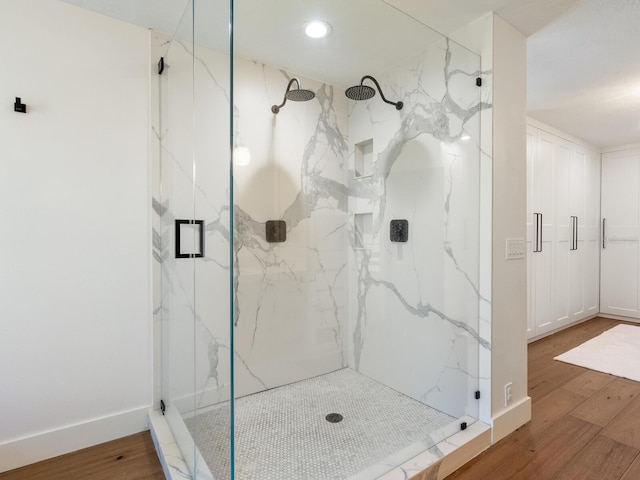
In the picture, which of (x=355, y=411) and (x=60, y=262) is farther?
(x=355, y=411)

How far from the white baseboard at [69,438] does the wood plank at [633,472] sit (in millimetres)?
2394

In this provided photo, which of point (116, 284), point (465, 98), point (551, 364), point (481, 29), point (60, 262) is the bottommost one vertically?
point (551, 364)

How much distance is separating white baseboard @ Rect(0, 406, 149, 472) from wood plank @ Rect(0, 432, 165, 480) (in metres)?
0.03

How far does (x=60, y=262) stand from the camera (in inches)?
69.3

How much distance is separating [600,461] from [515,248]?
3.58ft

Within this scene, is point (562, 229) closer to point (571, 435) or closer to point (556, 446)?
point (571, 435)

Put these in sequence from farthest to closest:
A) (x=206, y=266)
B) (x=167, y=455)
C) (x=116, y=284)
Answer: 1. (x=116, y=284)
2. (x=167, y=455)
3. (x=206, y=266)

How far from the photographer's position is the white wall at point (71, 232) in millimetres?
1655

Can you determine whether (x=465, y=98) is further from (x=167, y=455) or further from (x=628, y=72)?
(x=167, y=455)

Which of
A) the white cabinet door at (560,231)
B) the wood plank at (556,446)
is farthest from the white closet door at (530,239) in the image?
the wood plank at (556,446)

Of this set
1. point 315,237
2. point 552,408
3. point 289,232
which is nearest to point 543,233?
point 552,408

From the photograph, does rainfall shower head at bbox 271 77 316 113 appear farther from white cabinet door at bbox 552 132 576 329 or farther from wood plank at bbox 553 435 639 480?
white cabinet door at bbox 552 132 576 329

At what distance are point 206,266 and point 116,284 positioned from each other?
783 mm

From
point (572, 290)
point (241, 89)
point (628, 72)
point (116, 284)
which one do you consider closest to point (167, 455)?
point (116, 284)
